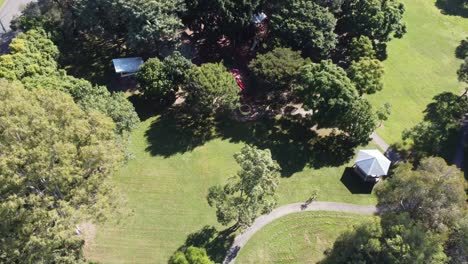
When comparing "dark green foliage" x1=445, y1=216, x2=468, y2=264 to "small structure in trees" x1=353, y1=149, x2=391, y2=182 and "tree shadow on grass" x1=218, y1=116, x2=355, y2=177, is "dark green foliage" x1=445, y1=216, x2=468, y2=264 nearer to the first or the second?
"small structure in trees" x1=353, y1=149, x2=391, y2=182

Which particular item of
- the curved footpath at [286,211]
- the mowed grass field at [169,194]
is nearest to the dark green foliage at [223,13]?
the mowed grass field at [169,194]

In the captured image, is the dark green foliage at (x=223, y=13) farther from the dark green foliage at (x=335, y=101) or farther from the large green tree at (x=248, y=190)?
the large green tree at (x=248, y=190)

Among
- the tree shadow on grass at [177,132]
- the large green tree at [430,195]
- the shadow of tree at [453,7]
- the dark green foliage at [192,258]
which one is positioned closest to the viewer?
the dark green foliage at [192,258]

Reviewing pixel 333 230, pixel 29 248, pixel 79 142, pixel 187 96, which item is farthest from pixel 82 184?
pixel 333 230

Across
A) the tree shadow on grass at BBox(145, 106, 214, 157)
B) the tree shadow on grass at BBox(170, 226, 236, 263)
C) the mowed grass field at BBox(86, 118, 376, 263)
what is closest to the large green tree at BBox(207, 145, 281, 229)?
the tree shadow on grass at BBox(170, 226, 236, 263)

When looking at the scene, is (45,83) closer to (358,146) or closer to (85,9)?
(85,9)
